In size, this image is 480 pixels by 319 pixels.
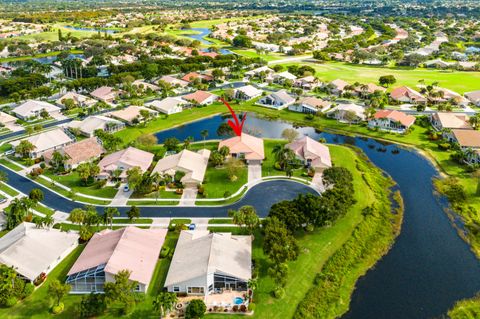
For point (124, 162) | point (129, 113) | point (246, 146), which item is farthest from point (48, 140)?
point (246, 146)

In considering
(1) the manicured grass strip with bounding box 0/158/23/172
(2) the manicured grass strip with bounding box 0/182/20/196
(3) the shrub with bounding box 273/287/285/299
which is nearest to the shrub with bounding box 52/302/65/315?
(3) the shrub with bounding box 273/287/285/299

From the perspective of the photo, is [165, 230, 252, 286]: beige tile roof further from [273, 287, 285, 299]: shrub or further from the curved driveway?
the curved driveway

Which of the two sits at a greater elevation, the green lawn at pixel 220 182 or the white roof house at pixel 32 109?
the green lawn at pixel 220 182

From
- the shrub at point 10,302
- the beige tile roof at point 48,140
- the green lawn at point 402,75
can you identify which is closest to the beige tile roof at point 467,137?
the green lawn at point 402,75

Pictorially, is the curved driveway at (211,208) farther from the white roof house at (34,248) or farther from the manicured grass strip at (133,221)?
the white roof house at (34,248)

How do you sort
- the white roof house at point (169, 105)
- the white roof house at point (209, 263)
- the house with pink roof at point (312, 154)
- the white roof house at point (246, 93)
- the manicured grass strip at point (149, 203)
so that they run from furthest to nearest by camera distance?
the white roof house at point (246, 93) → the white roof house at point (169, 105) → the house with pink roof at point (312, 154) → the manicured grass strip at point (149, 203) → the white roof house at point (209, 263)

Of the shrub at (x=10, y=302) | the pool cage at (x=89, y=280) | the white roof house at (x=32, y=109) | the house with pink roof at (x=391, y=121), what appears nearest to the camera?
the shrub at (x=10, y=302)

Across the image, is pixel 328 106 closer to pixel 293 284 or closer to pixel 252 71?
pixel 252 71
